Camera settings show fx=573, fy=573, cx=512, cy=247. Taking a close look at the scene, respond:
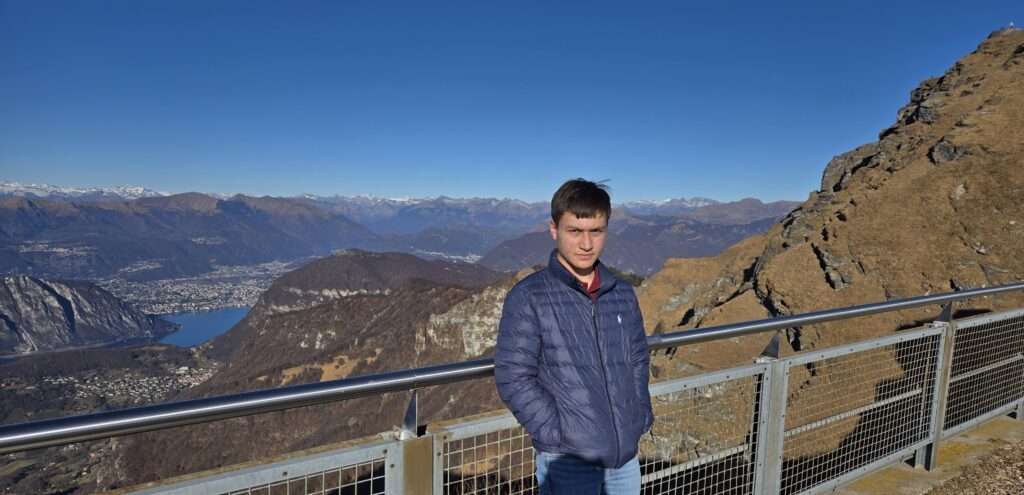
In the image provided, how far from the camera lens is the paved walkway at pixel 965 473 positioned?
478 cm

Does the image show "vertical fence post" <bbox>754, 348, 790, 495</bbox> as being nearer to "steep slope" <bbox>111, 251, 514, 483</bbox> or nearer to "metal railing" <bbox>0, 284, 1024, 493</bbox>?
"metal railing" <bbox>0, 284, 1024, 493</bbox>

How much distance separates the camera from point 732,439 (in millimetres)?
3867

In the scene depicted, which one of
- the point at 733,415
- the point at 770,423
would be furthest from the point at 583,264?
the point at 770,423

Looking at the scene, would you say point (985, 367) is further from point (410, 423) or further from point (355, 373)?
point (355, 373)

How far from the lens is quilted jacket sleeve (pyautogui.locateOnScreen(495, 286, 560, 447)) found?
7.06 feet

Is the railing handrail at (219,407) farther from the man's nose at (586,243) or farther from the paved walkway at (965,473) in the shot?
the paved walkway at (965,473)

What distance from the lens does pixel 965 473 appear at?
16.7 ft

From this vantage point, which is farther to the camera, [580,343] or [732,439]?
[732,439]

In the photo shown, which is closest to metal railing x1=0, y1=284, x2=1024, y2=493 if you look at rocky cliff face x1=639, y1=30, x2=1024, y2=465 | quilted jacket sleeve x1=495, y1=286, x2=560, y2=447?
quilted jacket sleeve x1=495, y1=286, x2=560, y2=447

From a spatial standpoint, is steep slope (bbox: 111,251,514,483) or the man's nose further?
steep slope (bbox: 111,251,514,483)

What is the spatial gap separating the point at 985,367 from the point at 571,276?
5481 mm

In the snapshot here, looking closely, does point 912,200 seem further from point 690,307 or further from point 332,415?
point 332,415

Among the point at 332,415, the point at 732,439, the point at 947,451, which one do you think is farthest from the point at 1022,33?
the point at 332,415

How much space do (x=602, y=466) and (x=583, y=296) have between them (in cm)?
70
